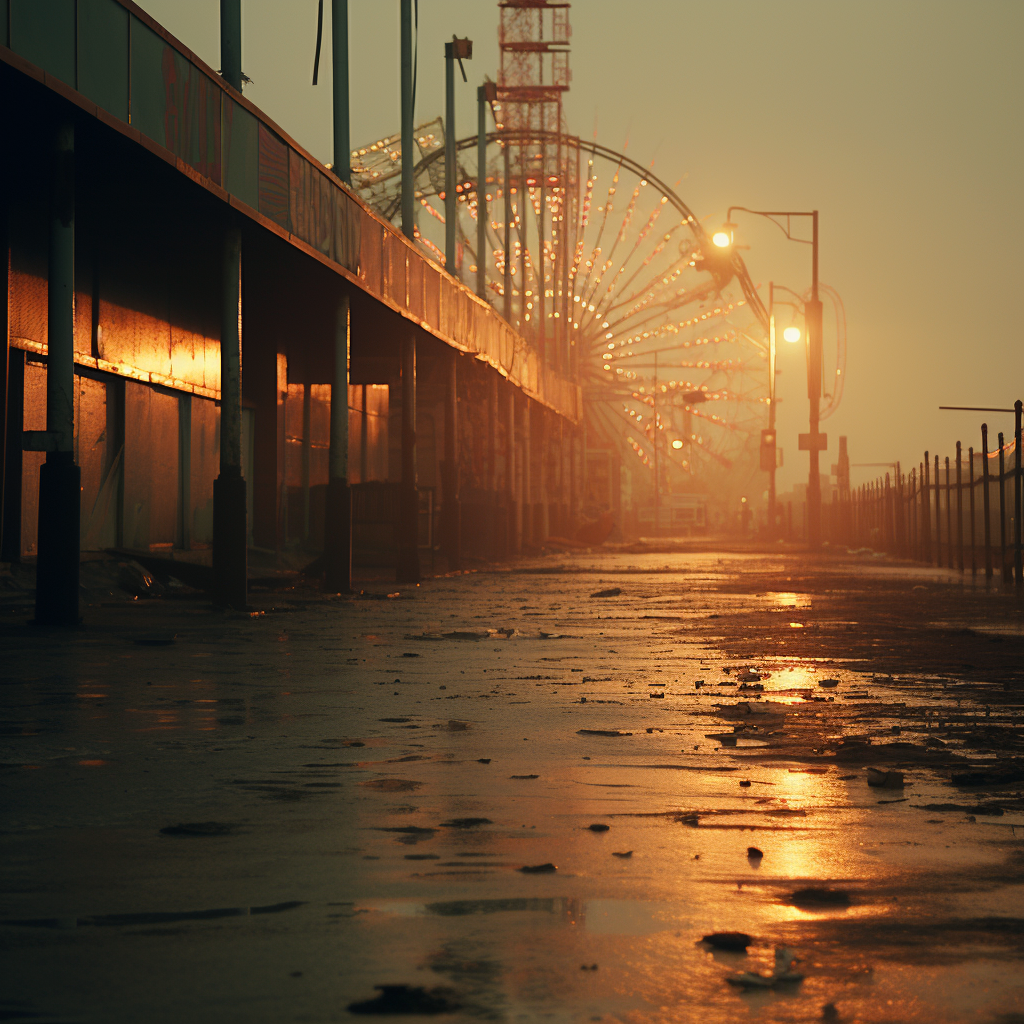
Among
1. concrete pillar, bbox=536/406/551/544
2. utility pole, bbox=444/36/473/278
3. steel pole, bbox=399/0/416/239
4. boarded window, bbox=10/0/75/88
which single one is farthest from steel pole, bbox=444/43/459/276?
concrete pillar, bbox=536/406/551/544

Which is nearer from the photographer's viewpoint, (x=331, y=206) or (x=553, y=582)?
(x=331, y=206)

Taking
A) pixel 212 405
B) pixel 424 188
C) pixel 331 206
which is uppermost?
pixel 424 188

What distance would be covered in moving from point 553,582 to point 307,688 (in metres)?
16.6

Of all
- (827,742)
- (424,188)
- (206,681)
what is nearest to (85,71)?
(206,681)

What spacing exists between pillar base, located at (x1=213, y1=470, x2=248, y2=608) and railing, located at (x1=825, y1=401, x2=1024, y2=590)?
36.5 ft

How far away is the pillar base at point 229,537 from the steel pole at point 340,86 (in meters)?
5.97

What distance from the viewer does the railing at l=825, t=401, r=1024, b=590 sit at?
22.7 m

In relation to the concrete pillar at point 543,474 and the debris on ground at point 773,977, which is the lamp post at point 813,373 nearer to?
the concrete pillar at point 543,474

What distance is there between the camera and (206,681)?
8.84m

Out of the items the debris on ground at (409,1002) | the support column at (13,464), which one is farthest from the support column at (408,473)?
the debris on ground at (409,1002)

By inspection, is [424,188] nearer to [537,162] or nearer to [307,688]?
[537,162]

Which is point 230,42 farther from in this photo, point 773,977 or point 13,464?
point 773,977

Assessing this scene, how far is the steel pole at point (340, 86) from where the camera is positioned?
1958 cm

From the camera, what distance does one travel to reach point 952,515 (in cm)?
3569
